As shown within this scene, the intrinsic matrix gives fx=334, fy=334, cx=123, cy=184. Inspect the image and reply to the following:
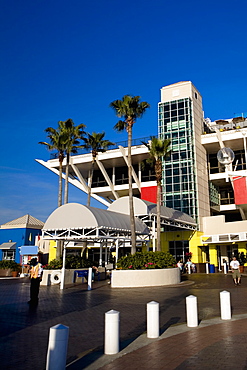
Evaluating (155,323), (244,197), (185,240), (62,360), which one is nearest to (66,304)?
(155,323)

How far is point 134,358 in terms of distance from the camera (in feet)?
18.3

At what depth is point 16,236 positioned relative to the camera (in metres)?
47.2

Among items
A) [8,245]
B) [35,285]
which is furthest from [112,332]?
[8,245]

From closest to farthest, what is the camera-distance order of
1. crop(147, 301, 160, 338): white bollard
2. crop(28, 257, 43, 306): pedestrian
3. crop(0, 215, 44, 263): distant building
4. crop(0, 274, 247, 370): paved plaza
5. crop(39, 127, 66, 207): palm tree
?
crop(0, 274, 247, 370): paved plaza, crop(147, 301, 160, 338): white bollard, crop(28, 257, 43, 306): pedestrian, crop(39, 127, 66, 207): palm tree, crop(0, 215, 44, 263): distant building

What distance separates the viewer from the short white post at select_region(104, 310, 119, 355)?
5598mm

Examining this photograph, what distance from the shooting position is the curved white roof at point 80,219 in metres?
22.6

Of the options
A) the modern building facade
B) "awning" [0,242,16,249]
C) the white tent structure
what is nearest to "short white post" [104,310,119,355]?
the white tent structure

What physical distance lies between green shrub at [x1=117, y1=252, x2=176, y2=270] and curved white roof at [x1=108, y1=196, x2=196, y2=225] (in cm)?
766

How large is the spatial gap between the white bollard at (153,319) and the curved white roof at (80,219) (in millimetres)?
15509

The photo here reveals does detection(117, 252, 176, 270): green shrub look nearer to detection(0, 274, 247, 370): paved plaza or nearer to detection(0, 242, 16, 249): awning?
detection(0, 274, 247, 370): paved plaza

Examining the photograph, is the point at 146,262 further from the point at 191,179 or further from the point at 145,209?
the point at 191,179

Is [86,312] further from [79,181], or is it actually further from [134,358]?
[79,181]

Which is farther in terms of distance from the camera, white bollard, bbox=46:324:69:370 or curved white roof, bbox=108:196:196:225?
curved white roof, bbox=108:196:196:225

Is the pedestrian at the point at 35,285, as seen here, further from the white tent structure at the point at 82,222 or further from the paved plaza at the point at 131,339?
the white tent structure at the point at 82,222
